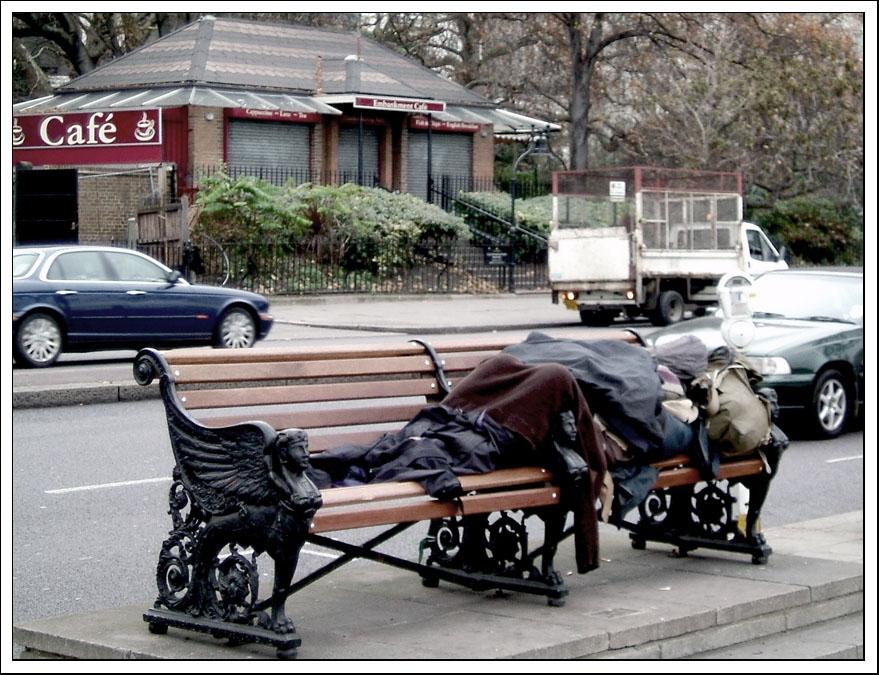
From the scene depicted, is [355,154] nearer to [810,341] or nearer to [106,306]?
[106,306]

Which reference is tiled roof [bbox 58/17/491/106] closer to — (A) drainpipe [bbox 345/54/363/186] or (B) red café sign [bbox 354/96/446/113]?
(A) drainpipe [bbox 345/54/363/186]

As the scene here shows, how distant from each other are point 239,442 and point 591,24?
132ft

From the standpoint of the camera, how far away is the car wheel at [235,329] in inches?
776

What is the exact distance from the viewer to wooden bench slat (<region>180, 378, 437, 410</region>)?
5.64 meters

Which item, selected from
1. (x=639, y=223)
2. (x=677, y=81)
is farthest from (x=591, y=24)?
(x=639, y=223)

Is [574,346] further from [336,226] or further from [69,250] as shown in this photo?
[336,226]

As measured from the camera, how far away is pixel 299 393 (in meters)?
6.03

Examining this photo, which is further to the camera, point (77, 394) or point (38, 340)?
point (38, 340)

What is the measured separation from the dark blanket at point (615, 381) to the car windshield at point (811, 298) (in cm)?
777

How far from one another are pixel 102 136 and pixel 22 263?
1777cm

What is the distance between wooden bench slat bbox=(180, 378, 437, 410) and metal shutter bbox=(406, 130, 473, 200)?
3485cm

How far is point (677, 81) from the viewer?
4138 centimetres

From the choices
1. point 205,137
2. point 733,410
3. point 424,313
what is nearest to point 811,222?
point 424,313

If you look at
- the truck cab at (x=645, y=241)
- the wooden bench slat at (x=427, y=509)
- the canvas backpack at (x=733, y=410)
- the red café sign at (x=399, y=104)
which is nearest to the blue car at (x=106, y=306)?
the truck cab at (x=645, y=241)
